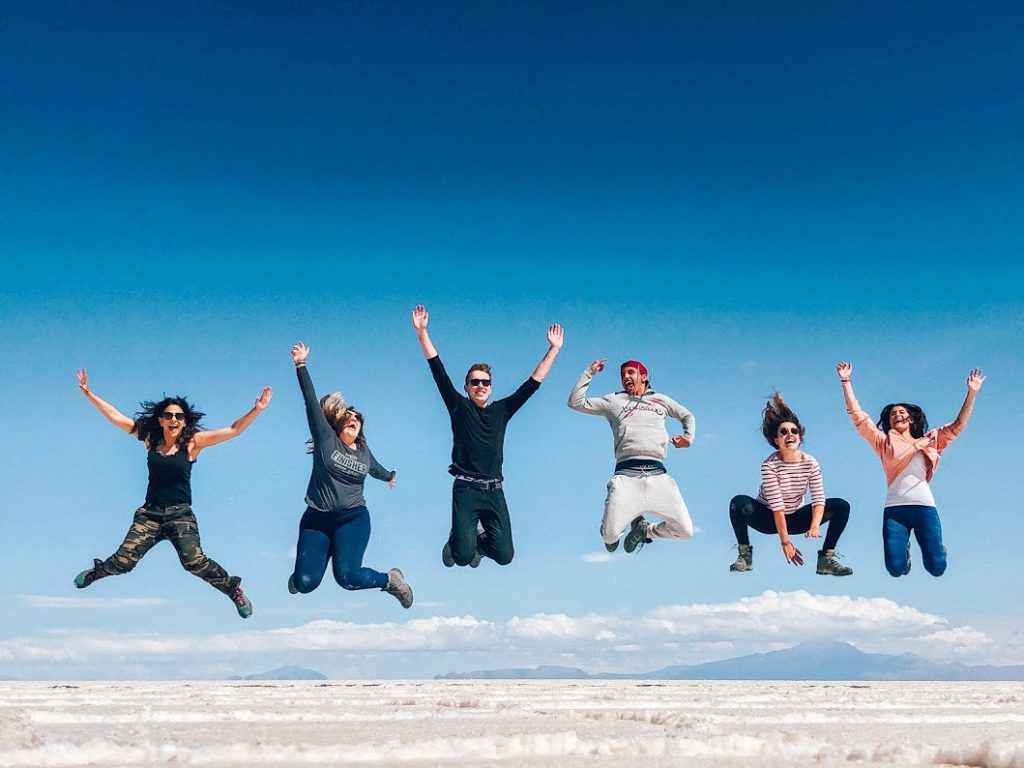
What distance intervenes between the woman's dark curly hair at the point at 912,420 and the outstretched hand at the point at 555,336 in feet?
11.4

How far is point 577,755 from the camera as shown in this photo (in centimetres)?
250

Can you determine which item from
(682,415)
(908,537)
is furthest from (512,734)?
(908,537)

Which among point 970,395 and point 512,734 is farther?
point 970,395

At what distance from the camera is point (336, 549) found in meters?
8.89

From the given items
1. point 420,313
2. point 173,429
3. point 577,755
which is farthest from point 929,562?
point 577,755

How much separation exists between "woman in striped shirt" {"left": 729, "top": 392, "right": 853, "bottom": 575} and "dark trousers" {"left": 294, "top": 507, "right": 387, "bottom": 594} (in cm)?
353

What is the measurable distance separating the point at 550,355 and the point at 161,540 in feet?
12.9

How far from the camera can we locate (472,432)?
8844 mm

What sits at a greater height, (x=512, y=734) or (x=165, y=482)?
(x=165, y=482)

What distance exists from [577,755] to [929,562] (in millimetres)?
7950

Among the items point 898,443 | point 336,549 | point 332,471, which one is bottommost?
point 336,549

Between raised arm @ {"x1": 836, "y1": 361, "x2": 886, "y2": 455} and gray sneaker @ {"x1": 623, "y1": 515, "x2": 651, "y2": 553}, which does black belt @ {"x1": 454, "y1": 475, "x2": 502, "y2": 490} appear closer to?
gray sneaker @ {"x1": 623, "y1": 515, "x2": 651, "y2": 553}

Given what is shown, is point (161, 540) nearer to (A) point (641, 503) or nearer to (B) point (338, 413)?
(B) point (338, 413)

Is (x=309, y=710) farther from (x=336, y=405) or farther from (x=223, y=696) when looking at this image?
(x=336, y=405)
